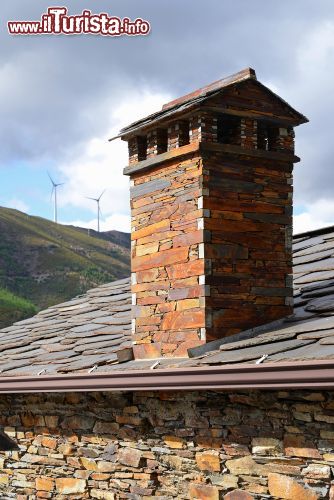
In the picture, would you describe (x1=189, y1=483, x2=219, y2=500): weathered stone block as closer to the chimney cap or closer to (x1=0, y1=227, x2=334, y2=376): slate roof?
(x1=0, y1=227, x2=334, y2=376): slate roof

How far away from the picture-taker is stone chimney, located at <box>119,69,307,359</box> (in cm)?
772

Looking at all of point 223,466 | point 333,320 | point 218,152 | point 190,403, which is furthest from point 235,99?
point 223,466

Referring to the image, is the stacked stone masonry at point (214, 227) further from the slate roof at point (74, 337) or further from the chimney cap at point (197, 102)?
the slate roof at point (74, 337)

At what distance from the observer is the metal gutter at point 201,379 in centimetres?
571

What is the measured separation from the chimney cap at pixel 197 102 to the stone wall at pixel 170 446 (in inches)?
108

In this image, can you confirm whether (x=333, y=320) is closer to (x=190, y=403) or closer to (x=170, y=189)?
(x=190, y=403)

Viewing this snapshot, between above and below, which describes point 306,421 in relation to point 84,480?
above

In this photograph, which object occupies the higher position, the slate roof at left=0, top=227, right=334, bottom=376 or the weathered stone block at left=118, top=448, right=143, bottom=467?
the slate roof at left=0, top=227, right=334, bottom=376

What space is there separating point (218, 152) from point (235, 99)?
592 mm

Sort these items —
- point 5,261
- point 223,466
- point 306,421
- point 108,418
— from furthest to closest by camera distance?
point 5,261 < point 108,418 < point 223,466 < point 306,421

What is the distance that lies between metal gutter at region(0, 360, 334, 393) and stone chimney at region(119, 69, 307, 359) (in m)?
0.68

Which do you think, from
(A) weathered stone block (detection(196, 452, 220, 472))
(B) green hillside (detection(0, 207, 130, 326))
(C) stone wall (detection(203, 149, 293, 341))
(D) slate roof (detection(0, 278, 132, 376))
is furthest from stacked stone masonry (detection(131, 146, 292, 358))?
(B) green hillside (detection(0, 207, 130, 326))

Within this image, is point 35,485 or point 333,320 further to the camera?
point 35,485

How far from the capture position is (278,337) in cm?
687
